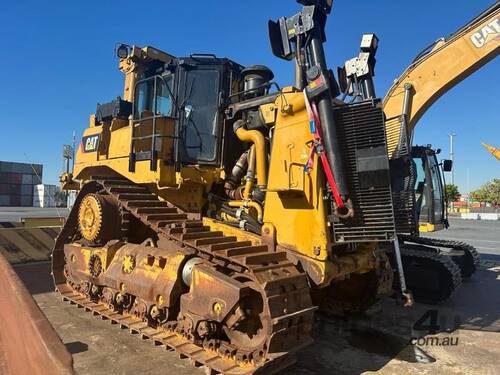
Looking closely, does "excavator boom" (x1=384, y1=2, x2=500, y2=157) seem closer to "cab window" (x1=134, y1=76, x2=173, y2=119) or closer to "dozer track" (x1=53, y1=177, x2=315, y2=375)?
"dozer track" (x1=53, y1=177, x2=315, y2=375)

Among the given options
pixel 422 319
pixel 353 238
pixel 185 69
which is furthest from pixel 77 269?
pixel 422 319

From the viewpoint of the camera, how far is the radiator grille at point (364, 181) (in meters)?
4.23

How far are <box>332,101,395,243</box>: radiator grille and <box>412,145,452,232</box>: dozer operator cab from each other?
16.4 feet

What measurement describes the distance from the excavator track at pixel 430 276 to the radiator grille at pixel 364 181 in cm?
428

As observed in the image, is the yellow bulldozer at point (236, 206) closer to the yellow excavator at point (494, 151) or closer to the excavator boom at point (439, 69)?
the excavator boom at point (439, 69)

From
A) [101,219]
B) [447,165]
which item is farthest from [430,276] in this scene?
[101,219]

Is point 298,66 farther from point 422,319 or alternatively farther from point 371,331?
point 422,319

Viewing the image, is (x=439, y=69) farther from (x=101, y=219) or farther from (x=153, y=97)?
(x=101, y=219)

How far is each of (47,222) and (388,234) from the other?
10694 mm

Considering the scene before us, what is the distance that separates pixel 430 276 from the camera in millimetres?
7855

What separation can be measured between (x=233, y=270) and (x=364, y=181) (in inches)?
68.7

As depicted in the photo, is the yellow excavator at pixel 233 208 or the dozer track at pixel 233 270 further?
the yellow excavator at pixel 233 208

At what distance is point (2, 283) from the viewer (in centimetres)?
268

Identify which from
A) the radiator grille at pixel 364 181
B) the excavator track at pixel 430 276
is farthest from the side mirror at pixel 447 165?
the radiator grille at pixel 364 181
